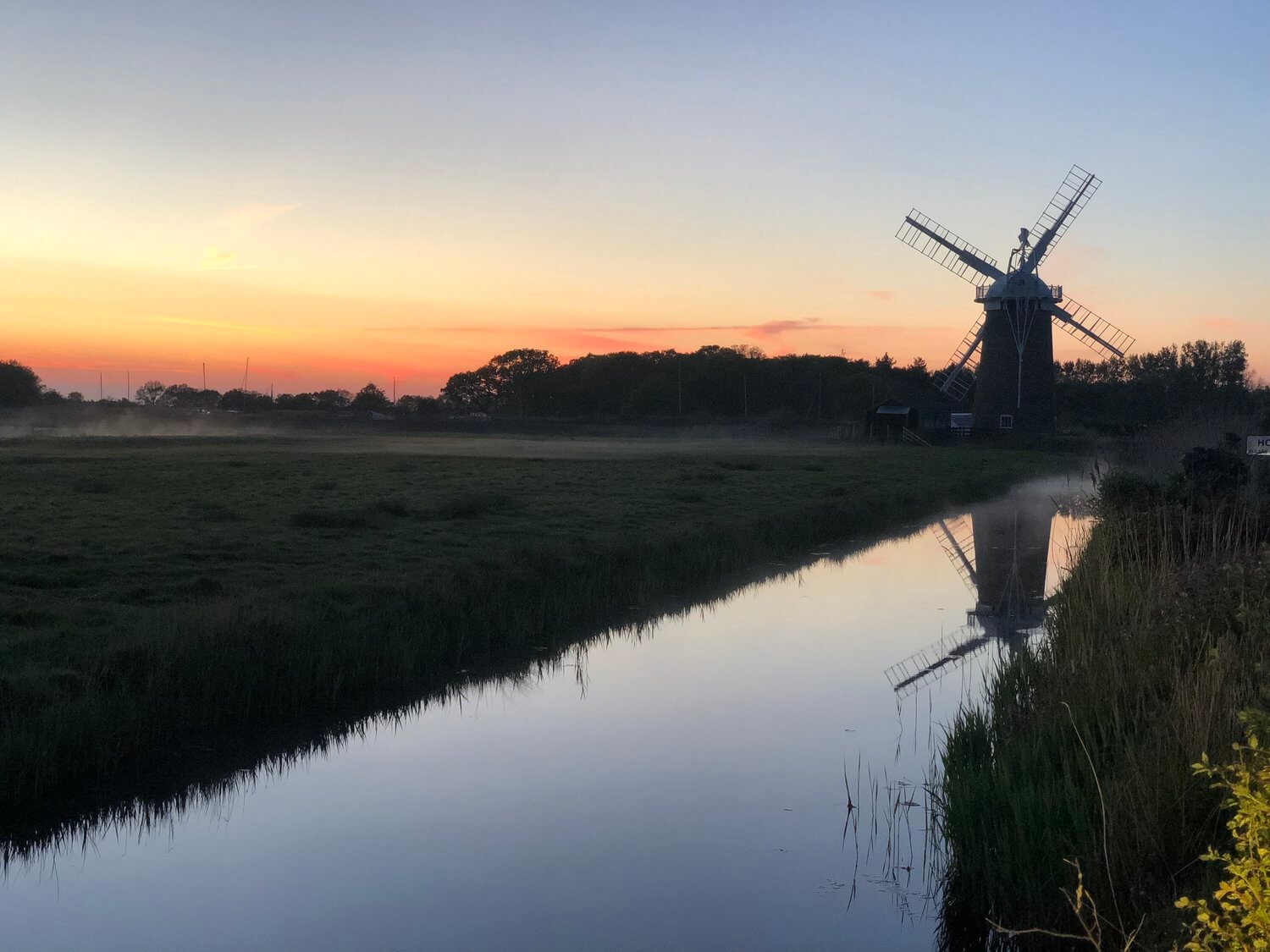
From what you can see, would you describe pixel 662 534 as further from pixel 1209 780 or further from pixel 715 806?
pixel 1209 780

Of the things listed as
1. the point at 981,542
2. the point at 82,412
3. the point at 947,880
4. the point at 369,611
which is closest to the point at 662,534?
the point at 981,542

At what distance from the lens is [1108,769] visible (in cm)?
712

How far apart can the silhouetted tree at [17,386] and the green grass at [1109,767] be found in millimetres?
111901

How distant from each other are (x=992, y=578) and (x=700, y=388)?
9289 centimetres

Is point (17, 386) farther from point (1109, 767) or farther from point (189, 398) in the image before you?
point (1109, 767)

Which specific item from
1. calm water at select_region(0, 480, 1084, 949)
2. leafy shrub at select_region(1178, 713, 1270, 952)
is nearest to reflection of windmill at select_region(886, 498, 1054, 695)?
calm water at select_region(0, 480, 1084, 949)

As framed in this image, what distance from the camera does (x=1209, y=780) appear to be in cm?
599

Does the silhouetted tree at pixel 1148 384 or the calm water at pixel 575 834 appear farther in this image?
the silhouetted tree at pixel 1148 384

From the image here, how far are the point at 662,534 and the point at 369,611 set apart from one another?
9868 millimetres

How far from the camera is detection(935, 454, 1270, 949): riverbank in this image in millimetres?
5934

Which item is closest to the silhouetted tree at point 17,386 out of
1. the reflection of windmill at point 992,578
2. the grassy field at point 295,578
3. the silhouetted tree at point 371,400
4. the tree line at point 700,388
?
the tree line at point 700,388

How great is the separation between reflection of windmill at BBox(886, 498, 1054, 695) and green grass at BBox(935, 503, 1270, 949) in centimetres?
351

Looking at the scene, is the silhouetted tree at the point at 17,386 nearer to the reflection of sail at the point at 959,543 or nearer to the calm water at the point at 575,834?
the reflection of sail at the point at 959,543

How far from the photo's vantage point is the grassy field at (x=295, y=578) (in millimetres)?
9648
